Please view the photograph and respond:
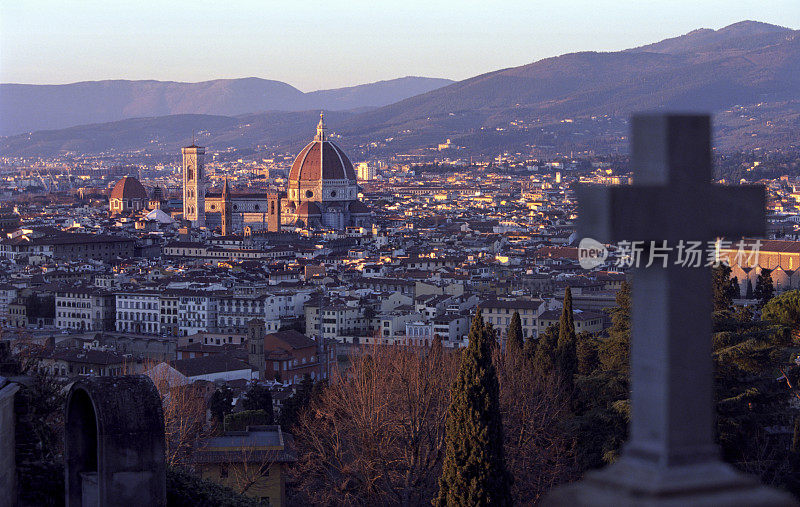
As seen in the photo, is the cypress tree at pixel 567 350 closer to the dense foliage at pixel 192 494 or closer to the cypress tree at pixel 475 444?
the cypress tree at pixel 475 444

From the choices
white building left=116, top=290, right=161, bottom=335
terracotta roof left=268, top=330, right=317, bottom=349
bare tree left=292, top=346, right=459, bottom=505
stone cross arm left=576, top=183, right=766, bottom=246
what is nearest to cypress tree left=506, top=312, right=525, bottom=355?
bare tree left=292, top=346, right=459, bottom=505

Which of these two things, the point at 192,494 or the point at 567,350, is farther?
the point at 567,350

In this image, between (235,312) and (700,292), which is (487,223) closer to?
(235,312)

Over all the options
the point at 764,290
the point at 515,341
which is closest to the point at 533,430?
the point at 515,341

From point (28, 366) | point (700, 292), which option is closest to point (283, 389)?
point (28, 366)

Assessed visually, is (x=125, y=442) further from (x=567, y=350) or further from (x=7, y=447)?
(x=567, y=350)

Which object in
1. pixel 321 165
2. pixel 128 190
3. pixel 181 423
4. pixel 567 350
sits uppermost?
pixel 321 165

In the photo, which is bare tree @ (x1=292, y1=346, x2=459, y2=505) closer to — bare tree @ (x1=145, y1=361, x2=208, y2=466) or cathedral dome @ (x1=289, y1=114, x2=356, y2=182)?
bare tree @ (x1=145, y1=361, x2=208, y2=466)

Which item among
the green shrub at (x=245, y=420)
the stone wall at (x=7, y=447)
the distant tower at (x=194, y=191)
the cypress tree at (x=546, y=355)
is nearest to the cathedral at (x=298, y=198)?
the distant tower at (x=194, y=191)
